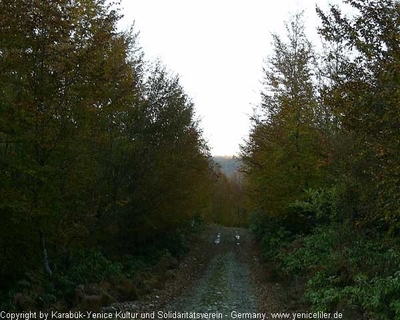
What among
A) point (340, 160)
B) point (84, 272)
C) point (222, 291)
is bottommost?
point (222, 291)

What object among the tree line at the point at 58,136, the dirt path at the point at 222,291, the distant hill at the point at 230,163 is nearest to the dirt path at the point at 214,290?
the dirt path at the point at 222,291

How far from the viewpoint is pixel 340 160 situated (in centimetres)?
1291

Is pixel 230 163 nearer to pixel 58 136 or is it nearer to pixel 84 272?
pixel 84 272

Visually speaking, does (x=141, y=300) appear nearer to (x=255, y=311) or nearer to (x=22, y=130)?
(x=255, y=311)

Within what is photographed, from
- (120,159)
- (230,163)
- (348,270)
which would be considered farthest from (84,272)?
(230,163)

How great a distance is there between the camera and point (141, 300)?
12.8m

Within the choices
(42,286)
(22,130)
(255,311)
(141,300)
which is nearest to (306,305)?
(255,311)

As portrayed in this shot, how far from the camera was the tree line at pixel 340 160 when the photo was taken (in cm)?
820

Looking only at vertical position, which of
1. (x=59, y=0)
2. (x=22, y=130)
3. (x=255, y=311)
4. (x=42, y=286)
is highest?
(x=59, y=0)

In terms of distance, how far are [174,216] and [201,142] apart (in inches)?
191

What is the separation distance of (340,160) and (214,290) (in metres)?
6.05

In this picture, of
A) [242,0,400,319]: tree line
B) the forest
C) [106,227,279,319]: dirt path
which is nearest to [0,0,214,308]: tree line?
the forest

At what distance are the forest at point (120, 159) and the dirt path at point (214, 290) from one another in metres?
0.78

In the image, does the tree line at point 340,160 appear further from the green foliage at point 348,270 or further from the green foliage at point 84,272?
the green foliage at point 84,272
